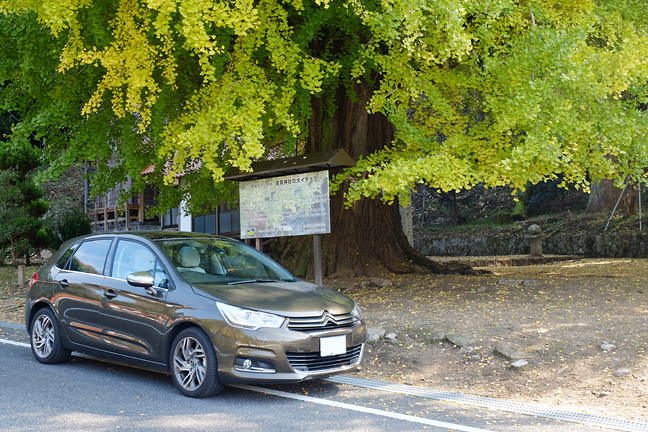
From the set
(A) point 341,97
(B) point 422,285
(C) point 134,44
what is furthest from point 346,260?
(C) point 134,44

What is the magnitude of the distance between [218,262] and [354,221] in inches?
314

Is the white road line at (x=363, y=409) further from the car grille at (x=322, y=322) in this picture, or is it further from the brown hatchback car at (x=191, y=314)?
the car grille at (x=322, y=322)

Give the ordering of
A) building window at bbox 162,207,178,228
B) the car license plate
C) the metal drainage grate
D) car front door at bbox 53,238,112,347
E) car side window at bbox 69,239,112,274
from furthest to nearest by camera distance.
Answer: building window at bbox 162,207,178,228 → car side window at bbox 69,239,112,274 → car front door at bbox 53,238,112,347 → the car license plate → the metal drainage grate

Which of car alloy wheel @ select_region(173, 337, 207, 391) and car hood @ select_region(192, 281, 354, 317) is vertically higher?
car hood @ select_region(192, 281, 354, 317)

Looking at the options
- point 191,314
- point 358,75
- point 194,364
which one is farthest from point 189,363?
point 358,75

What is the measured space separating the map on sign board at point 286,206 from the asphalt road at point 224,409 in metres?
3.40

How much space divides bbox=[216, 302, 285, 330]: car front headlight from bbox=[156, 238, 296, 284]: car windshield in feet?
2.19

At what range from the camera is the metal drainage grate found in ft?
16.4

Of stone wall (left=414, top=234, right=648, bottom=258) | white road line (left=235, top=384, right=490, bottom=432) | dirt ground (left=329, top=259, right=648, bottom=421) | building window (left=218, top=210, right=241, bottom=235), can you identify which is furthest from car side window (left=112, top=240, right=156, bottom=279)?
stone wall (left=414, top=234, right=648, bottom=258)

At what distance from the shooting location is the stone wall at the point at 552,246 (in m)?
22.2

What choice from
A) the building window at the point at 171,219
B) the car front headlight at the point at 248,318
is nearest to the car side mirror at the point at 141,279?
the car front headlight at the point at 248,318

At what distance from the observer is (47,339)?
7.12 metres

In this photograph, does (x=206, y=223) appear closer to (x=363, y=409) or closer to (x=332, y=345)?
(x=332, y=345)

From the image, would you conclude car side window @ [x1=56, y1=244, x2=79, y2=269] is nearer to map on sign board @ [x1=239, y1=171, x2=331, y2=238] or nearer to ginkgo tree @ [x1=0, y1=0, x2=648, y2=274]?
ginkgo tree @ [x1=0, y1=0, x2=648, y2=274]
